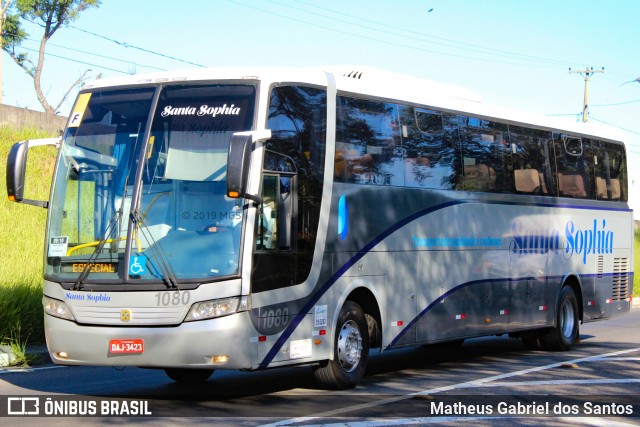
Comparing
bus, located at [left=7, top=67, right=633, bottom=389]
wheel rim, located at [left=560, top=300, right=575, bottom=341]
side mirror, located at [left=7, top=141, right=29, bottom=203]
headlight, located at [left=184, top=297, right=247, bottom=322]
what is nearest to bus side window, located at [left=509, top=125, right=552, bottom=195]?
bus, located at [left=7, top=67, right=633, bottom=389]

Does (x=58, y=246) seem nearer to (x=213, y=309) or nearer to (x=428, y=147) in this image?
(x=213, y=309)

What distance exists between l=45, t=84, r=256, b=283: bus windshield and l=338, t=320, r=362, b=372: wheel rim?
221 cm

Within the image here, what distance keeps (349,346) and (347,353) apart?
9cm

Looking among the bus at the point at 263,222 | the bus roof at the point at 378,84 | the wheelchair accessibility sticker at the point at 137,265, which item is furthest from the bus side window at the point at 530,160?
the wheelchair accessibility sticker at the point at 137,265

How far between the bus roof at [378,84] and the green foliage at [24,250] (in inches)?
201

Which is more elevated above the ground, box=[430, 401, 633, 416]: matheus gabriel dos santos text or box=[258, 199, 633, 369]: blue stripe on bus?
box=[258, 199, 633, 369]: blue stripe on bus

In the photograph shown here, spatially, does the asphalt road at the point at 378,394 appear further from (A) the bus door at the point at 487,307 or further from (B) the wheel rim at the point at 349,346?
(A) the bus door at the point at 487,307

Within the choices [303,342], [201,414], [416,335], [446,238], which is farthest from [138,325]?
[446,238]

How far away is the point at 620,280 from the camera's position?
19297 mm

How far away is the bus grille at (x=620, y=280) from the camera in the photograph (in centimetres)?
1908

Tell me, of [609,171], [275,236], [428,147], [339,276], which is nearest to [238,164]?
[275,236]

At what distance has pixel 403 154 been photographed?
13031 millimetres

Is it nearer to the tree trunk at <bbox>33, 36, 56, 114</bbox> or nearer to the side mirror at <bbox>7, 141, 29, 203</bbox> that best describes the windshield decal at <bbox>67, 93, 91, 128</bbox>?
the side mirror at <bbox>7, 141, 29, 203</bbox>

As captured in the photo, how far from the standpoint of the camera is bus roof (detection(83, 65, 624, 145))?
10.8 meters
